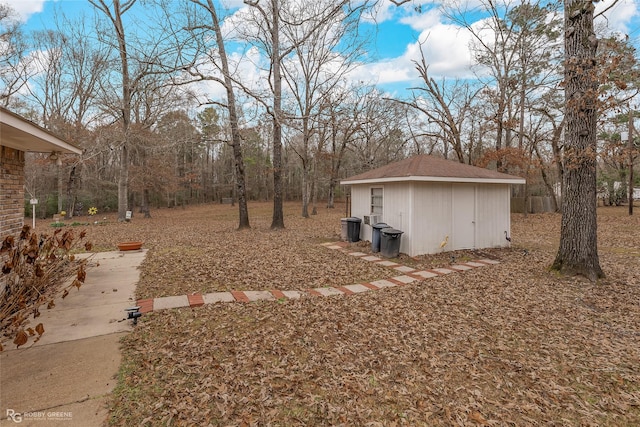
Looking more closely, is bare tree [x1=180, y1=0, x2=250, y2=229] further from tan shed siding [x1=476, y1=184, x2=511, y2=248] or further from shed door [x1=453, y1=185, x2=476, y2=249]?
tan shed siding [x1=476, y1=184, x2=511, y2=248]

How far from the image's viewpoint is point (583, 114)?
493cm

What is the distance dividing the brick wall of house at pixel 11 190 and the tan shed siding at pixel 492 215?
30.6 feet

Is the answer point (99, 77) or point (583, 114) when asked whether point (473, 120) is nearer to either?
point (583, 114)

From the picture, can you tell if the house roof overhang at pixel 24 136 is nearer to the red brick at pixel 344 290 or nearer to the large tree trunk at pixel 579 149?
the red brick at pixel 344 290

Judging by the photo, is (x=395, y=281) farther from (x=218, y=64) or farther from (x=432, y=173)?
(x=218, y=64)

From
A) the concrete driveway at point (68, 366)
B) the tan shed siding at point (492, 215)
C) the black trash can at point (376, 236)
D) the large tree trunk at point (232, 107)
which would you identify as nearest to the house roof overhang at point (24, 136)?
the concrete driveway at point (68, 366)

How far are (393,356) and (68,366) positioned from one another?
9.35 feet

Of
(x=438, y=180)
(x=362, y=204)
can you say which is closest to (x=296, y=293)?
(x=438, y=180)

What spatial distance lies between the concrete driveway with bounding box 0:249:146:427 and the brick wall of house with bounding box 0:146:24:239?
58.0 inches

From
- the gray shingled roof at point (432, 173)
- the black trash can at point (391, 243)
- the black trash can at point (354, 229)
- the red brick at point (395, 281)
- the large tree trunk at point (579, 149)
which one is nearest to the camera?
the large tree trunk at point (579, 149)

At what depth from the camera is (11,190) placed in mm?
4445

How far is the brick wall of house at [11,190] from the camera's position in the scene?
4.20 metres

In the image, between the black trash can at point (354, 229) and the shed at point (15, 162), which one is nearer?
the shed at point (15, 162)

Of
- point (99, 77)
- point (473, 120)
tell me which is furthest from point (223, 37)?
point (473, 120)
